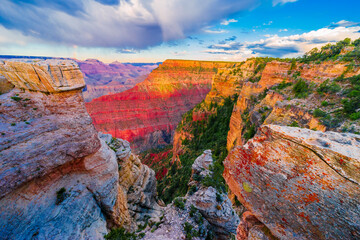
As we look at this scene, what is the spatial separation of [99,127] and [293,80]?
263ft

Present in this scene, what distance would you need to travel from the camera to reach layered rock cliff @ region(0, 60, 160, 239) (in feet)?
21.6

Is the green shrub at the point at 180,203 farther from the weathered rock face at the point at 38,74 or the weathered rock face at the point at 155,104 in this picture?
the weathered rock face at the point at 155,104

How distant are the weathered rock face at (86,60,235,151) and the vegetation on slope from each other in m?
41.6

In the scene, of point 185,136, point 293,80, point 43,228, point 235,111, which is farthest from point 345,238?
point 185,136

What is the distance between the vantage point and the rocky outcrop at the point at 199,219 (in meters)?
10.2

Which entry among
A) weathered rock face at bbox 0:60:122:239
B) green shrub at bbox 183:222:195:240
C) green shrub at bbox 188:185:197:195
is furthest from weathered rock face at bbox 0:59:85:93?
green shrub at bbox 188:185:197:195

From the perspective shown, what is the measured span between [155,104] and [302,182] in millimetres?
87070

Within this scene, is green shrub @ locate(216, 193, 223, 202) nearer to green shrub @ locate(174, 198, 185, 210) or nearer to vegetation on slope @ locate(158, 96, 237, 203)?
green shrub @ locate(174, 198, 185, 210)

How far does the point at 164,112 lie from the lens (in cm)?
8725

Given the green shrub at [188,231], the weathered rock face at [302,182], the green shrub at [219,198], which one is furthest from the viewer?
the green shrub at [219,198]

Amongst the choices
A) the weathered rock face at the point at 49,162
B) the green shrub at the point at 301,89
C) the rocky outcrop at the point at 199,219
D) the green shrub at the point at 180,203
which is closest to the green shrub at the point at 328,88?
the green shrub at the point at 301,89

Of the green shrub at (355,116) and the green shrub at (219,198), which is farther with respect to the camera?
the green shrub at (219,198)

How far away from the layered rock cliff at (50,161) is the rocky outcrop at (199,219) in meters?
3.76

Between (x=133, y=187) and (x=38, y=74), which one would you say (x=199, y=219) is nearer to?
(x=133, y=187)
